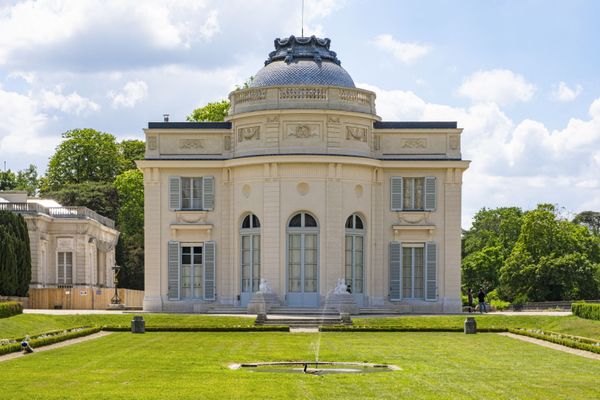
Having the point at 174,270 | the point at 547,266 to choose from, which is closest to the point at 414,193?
the point at 174,270

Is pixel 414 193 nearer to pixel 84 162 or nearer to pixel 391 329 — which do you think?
pixel 391 329

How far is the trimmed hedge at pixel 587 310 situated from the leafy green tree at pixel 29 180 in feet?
235

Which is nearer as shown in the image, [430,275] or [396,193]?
[430,275]

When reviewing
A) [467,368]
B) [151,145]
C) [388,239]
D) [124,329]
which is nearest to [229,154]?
[151,145]

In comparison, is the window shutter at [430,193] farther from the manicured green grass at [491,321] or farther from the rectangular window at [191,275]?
the rectangular window at [191,275]

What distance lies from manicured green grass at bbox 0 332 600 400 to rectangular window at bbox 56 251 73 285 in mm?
37255

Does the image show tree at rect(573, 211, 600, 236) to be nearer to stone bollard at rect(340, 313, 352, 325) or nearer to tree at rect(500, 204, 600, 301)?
tree at rect(500, 204, 600, 301)

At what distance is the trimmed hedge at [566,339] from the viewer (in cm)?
3578

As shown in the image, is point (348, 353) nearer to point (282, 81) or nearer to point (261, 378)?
point (261, 378)

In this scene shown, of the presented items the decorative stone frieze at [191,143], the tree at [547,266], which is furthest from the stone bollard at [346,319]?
the tree at [547,266]

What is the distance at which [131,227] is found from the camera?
3634 inches

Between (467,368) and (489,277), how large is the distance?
71.9 meters

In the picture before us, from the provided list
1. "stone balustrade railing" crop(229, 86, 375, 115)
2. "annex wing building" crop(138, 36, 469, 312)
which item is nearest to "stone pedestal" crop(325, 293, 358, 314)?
"annex wing building" crop(138, 36, 469, 312)

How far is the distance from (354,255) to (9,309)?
694 inches
